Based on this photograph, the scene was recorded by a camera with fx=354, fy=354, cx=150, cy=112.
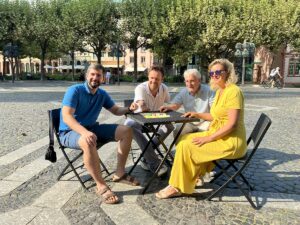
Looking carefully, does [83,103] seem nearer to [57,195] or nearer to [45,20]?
[57,195]

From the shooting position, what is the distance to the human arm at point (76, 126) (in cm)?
380

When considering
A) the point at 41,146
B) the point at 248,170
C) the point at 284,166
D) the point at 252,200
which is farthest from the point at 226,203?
the point at 41,146

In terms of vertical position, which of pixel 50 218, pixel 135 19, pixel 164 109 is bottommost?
pixel 50 218

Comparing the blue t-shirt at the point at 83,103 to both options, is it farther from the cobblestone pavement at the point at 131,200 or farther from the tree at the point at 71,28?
the tree at the point at 71,28

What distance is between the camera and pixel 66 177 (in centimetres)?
467

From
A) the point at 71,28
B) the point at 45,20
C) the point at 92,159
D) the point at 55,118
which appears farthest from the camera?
the point at 45,20

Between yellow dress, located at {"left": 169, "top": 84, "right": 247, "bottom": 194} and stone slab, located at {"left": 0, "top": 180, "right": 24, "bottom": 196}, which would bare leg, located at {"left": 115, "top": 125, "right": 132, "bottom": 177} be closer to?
yellow dress, located at {"left": 169, "top": 84, "right": 247, "bottom": 194}

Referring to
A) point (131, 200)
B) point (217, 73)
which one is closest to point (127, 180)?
point (131, 200)

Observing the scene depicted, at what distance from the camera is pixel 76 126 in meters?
3.94

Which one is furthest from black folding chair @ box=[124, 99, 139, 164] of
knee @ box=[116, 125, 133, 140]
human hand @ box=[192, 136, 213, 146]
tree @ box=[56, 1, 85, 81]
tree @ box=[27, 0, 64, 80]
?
tree @ box=[27, 0, 64, 80]

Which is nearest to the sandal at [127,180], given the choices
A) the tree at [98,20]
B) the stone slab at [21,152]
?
the stone slab at [21,152]

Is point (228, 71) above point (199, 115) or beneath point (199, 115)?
above

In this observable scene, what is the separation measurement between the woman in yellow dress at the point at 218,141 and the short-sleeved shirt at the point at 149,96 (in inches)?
44.7

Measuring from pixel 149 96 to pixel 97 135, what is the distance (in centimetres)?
98
